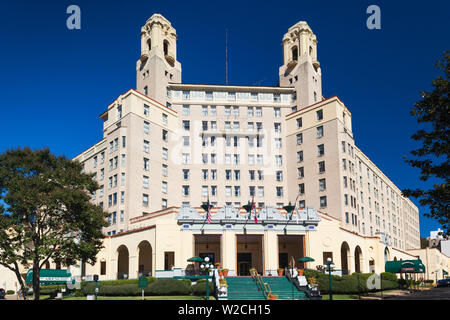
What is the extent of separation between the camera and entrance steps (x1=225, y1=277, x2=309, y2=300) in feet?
137

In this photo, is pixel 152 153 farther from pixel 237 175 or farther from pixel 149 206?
pixel 237 175

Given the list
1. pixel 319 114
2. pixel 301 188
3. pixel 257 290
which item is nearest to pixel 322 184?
pixel 301 188

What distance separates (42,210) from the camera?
136 feet

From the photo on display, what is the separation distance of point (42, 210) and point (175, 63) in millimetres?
52231

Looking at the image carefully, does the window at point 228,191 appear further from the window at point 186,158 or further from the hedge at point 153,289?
the hedge at point 153,289

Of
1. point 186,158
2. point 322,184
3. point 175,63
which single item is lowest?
point 322,184

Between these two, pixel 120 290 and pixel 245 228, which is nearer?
pixel 120 290

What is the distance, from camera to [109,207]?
70.8 m

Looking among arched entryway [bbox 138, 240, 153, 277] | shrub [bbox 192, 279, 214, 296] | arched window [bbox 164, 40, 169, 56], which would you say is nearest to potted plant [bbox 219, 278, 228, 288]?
shrub [bbox 192, 279, 214, 296]

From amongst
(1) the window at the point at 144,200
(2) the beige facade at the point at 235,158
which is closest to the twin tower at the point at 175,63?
(2) the beige facade at the point at 235,158

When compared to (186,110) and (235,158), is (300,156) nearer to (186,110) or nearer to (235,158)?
(235,158)

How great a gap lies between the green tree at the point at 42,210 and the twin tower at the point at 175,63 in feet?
130
